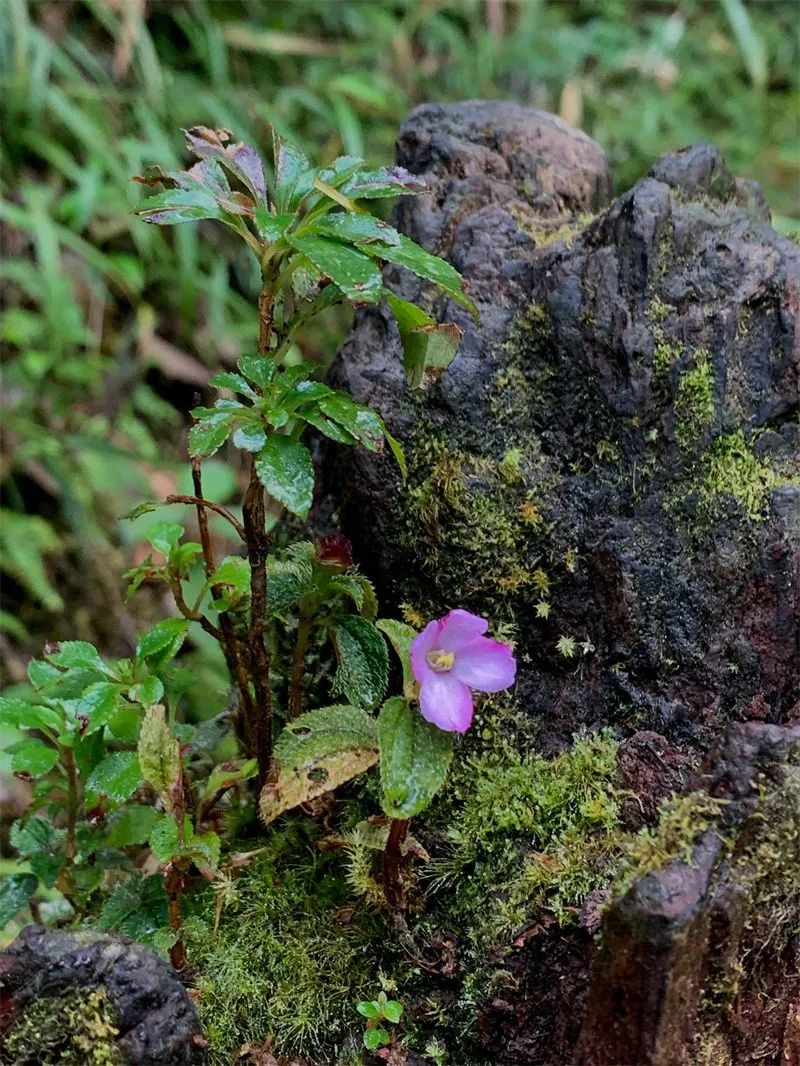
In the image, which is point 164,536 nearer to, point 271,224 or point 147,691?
point 147,691

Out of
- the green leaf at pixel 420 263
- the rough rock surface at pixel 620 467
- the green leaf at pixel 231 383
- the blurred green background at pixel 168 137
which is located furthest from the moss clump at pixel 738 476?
the blurred green background at pixel 168 137

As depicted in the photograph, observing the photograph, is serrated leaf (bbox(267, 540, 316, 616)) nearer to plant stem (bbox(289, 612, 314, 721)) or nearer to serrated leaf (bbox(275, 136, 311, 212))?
plant stem (bbox(289, 612, 314, 721))

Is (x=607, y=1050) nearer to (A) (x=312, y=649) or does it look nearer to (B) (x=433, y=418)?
(A) (x=312, y=649)

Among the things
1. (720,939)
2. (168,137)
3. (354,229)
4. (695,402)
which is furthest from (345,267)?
(168,137)

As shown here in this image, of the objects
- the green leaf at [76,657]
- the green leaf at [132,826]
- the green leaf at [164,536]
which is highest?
the green leaf at [164,536]

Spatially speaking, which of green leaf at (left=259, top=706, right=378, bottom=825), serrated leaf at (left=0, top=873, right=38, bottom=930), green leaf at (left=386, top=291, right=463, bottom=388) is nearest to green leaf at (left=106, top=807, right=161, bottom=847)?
serrated leaf at (left=0, top=873, right=38, bottom=930)

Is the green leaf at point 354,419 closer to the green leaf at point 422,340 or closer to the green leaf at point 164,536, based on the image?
the green leaf at point 422,340
